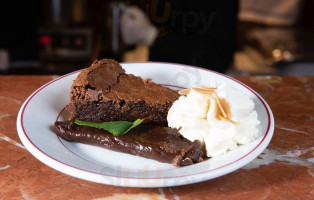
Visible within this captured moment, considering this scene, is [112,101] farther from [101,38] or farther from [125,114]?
[101,38]

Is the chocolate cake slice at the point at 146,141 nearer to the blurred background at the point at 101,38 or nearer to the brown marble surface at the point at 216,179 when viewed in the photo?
the brown marble surface at the point at 216,179

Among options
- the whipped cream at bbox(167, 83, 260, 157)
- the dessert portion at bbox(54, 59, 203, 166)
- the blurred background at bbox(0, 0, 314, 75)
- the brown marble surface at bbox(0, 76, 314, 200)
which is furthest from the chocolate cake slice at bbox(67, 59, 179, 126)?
the blurred background at bbox(0, 0, 314, 75)

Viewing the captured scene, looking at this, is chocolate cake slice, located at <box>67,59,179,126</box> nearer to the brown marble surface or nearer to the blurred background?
the brown marble surface

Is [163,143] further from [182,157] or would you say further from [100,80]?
[100,80]

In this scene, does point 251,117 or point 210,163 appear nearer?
point 210,163

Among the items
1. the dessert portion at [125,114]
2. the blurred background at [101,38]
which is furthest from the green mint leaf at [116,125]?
the blurred background at [101,38]

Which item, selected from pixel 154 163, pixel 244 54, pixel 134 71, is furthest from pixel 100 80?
pixel 244 54

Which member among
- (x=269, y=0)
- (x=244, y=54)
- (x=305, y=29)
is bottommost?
(x=244, y=54)

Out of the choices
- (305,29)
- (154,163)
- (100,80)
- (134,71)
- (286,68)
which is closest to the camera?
(154,163)
